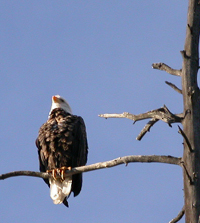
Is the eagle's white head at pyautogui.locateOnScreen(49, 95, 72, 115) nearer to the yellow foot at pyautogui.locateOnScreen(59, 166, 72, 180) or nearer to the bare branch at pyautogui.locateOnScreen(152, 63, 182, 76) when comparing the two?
the yellow foot at pyautogui.locateOnScreen(59, 166, 72, 180)

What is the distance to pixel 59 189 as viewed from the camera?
6180 millimetres

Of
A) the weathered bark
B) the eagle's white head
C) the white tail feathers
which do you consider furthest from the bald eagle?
the weathered bark

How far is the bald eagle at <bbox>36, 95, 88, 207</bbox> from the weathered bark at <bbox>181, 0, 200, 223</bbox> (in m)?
2.45

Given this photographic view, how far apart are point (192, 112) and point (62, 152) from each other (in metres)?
2.73

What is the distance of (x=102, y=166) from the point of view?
4.23 m

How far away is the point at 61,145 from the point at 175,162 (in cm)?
269

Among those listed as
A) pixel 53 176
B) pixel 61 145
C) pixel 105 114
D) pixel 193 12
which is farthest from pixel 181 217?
pixel 61 145

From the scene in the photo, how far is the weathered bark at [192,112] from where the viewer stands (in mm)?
3711

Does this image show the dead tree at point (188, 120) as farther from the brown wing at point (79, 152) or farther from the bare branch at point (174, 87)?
the brown wing at point (79, 152)

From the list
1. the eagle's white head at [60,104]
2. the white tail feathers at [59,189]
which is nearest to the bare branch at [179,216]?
the white tail feathers at [59,189]

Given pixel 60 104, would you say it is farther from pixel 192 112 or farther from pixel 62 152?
pixel 192 112

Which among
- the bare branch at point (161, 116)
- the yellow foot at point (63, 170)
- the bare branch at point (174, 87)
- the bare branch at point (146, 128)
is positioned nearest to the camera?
the bare branch at point (161, 116)

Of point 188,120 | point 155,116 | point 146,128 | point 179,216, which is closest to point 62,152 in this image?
point 146,128

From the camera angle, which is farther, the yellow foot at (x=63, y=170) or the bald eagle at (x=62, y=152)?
the bald eagle at (x=62, y=152)
